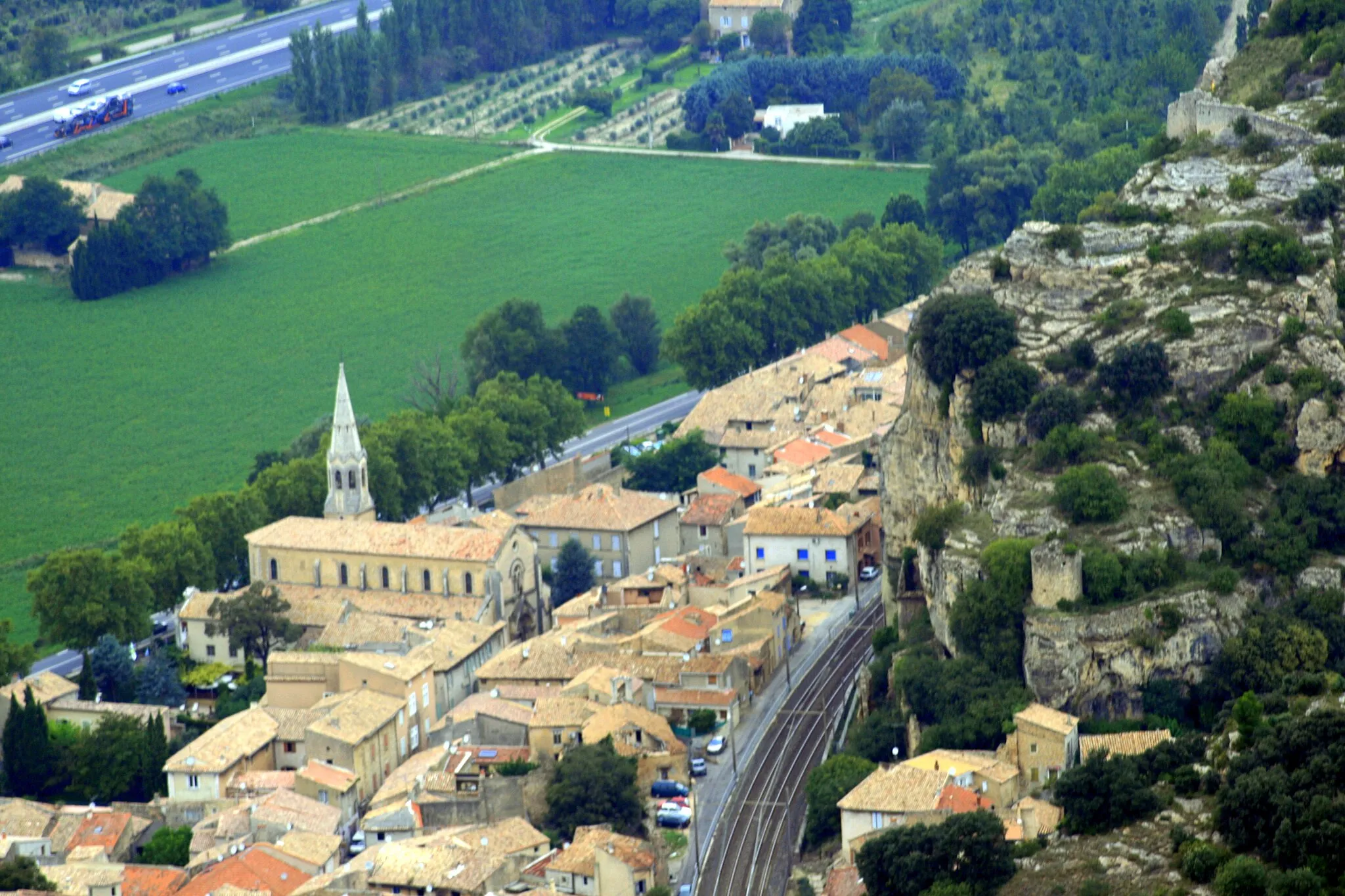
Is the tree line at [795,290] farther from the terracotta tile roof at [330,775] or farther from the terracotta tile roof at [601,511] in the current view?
the terracotta tile roof at [330,775]

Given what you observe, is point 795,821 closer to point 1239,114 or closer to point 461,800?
point 461,800

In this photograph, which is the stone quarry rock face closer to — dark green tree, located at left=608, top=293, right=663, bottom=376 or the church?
the church

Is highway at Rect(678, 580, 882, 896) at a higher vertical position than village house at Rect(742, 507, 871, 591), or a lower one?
lower

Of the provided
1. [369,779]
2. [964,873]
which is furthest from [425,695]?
[964,873]

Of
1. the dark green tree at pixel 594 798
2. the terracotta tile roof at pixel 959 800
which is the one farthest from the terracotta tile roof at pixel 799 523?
the terracotta tile roof at pixel 959 800

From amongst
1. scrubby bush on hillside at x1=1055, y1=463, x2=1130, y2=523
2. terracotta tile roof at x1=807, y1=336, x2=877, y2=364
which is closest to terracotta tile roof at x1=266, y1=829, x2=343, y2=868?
scrubby bush on hillside at x1=1055, y1=463, x2=1130, y2=523

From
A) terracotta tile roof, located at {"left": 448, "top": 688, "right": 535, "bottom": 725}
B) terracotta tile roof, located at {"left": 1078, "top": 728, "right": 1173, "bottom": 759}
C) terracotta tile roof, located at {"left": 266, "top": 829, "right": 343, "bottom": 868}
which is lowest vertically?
terracotta tile roof, located at {"left": 266, "top": 829, "right": 343, "bottom": 868}
